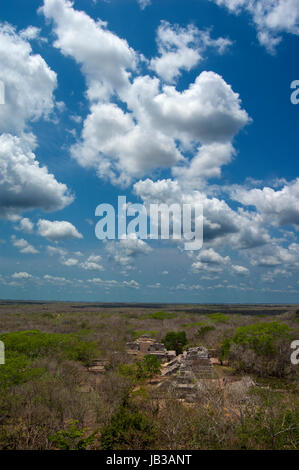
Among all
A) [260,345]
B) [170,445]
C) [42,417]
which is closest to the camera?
[170,445]

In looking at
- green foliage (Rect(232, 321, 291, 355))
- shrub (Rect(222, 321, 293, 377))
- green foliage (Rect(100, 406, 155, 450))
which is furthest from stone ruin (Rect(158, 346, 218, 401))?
green foliage (Rect(232, 321, 291, 355))

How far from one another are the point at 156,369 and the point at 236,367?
19.3 ft

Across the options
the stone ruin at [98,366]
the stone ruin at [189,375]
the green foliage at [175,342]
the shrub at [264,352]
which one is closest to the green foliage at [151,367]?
the stone ruin at [189,375]

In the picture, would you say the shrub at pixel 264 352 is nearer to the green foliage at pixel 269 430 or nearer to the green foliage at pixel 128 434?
the green foliage at pixel 269 430

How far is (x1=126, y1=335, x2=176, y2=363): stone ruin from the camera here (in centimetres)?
2434

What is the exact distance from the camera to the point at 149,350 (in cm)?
2708

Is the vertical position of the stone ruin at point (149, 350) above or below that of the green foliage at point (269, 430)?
below

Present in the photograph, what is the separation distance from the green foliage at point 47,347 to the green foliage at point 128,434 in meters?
10.5

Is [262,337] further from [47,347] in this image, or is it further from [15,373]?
[15,373]

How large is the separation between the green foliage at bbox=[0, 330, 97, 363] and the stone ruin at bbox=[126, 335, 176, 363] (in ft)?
15.8

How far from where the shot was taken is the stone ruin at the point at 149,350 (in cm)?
2434
